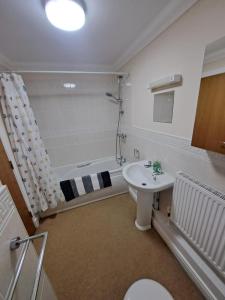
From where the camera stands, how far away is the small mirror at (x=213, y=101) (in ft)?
2.79

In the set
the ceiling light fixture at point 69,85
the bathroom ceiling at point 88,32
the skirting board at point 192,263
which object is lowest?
the skirting board at point 192,263

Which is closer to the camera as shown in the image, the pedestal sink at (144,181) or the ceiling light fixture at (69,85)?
the pedestal sink at (144,181)

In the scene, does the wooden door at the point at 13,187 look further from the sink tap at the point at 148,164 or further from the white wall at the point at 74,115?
the sink tap at the point at 148,164

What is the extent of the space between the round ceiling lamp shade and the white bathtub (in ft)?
6.24

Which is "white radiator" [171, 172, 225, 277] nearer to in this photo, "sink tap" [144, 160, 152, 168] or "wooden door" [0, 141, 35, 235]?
"sink tap" [144, 160, 152, 168]

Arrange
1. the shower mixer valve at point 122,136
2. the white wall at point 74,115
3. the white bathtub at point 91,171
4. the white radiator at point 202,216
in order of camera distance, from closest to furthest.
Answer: the white radiator at point 202,216
the white bathtub at point 91,171
the white wall at point 74,115
the shower mixer valve at point 122,136

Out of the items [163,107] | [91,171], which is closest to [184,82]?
[163,107]

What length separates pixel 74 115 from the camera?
2.65m

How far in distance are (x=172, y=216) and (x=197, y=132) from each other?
3.13 feet

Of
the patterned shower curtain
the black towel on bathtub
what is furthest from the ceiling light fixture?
the black towel on bathtub

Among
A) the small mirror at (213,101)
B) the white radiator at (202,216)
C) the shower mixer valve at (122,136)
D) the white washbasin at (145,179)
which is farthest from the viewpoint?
the shower mixer valve at (122,136)

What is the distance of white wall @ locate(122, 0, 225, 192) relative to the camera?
967 millimetres

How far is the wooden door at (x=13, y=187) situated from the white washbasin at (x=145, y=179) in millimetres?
1272

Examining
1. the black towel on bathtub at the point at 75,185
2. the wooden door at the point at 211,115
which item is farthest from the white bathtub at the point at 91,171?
the wooden door at the point at 211,115
